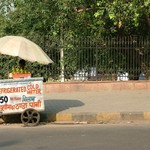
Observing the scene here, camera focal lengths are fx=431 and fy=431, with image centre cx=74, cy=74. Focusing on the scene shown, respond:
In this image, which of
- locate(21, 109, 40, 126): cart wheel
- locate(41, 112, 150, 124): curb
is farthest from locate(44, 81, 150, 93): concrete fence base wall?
locate(21, 109, 40, 126): cart wheel

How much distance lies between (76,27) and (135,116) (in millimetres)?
7062

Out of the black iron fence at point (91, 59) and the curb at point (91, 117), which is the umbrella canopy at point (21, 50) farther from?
the black iron fence at point (91, 59)

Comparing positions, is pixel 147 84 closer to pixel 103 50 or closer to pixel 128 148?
pixel 103 50

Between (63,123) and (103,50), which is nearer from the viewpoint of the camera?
(63,123)

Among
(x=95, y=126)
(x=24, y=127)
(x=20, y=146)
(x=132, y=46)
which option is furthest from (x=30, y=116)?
(x=132, y=46)

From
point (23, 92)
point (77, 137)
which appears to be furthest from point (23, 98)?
point (77, 137)

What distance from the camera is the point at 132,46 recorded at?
1588 centimetres

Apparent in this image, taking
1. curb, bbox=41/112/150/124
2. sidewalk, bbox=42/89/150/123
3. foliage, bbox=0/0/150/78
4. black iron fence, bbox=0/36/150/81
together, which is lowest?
curb, bbox=41/112/150/124

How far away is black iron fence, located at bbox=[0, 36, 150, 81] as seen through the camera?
50.5 ft

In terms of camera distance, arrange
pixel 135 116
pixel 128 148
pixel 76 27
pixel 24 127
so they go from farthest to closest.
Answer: pixel 76 27 → pixel 135 116 → pixel 24 127 → pixel 128 148

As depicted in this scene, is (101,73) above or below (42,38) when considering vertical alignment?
below

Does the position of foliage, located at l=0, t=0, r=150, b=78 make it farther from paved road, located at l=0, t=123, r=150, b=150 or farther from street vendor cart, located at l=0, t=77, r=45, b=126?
paved road, located at l=0, t=123, r=150, b=150

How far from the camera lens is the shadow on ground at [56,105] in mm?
10469

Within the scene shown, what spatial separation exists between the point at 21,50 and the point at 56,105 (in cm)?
296
